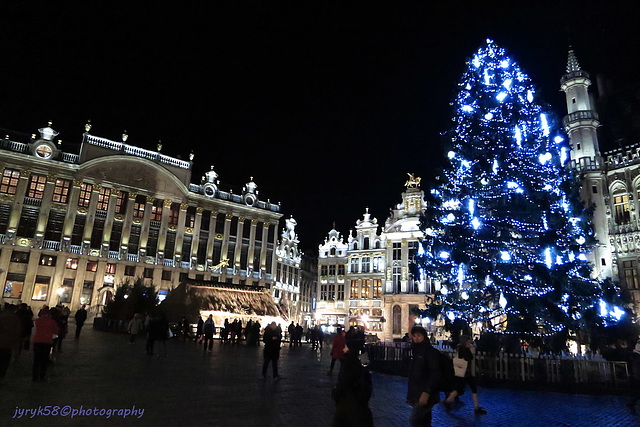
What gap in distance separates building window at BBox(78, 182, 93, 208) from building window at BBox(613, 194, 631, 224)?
54.6 metres

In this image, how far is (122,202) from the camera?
1891 inches

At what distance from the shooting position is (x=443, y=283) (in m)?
17.6

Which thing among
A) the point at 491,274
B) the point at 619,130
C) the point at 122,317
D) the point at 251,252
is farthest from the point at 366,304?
the point at 491,274

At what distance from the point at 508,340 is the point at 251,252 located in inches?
1717

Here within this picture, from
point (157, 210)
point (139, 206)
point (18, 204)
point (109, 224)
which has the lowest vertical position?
point (109, 224)

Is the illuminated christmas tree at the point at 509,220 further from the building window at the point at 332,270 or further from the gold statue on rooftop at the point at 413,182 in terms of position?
the building window at the point at 332,270

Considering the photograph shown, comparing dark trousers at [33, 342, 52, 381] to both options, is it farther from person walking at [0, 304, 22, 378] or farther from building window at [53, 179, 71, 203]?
building window at [53, 179, 71, 203]

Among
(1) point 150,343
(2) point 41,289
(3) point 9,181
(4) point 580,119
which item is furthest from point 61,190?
(4) point 580,119

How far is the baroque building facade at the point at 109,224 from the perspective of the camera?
41.8m

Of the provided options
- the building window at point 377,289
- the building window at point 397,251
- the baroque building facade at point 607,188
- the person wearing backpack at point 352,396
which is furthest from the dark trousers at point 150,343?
the building window at point 377,289

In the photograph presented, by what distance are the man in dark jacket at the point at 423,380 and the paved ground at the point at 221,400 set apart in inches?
91.0

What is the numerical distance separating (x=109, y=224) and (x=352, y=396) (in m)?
48.9

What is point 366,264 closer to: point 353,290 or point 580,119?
point 353,290

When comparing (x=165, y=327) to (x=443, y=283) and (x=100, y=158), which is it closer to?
(x=443, y=283)
